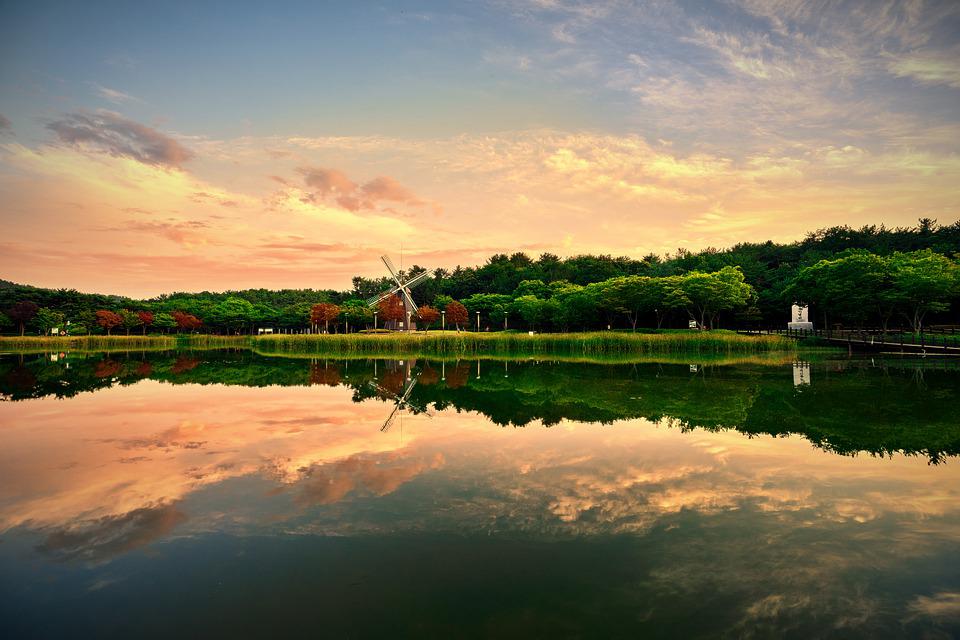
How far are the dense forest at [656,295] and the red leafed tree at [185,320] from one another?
22 centimetres

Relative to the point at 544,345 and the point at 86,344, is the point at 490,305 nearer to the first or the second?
the point at 544,345

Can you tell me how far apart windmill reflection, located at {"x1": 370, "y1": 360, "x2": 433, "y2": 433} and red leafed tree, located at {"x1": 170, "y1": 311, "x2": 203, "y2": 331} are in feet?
239

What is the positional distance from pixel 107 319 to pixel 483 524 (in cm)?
9155

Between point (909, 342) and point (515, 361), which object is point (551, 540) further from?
point (909, 342)

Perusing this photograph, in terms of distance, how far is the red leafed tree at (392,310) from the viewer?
8138 centimetres

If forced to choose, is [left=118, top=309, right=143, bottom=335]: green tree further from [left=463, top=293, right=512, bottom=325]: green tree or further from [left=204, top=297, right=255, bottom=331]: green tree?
[left=463, top=293, right=512, bottom=325]: green tree

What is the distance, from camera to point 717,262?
79250 millimetres

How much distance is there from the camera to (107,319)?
78.8 metres

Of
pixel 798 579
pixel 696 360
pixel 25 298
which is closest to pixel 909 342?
pixel 696 360

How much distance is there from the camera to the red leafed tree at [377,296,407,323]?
81375 millimetres

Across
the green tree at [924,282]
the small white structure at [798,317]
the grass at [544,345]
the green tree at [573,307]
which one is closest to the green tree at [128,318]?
the grass at [544,345]

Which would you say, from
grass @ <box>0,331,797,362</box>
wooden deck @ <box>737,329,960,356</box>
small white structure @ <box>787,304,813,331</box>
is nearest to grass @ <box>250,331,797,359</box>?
grass @ <box>0,331,797,362</box>

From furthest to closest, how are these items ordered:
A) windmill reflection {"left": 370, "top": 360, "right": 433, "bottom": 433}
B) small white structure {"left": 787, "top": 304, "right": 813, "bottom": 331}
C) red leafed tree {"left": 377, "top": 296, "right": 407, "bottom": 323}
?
red leafed tree {"left": 377, "top": 296, "right": 407, "bottom": 323}, small white structure {"left": 787, "top": 304, "right": 813, "bottom": 331}, windmill reflection {"left": 370, "top": 360, "right": 433, "bottom": 433}

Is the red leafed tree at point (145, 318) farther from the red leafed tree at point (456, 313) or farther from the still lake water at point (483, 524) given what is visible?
the still lake water at point (483, 524)
